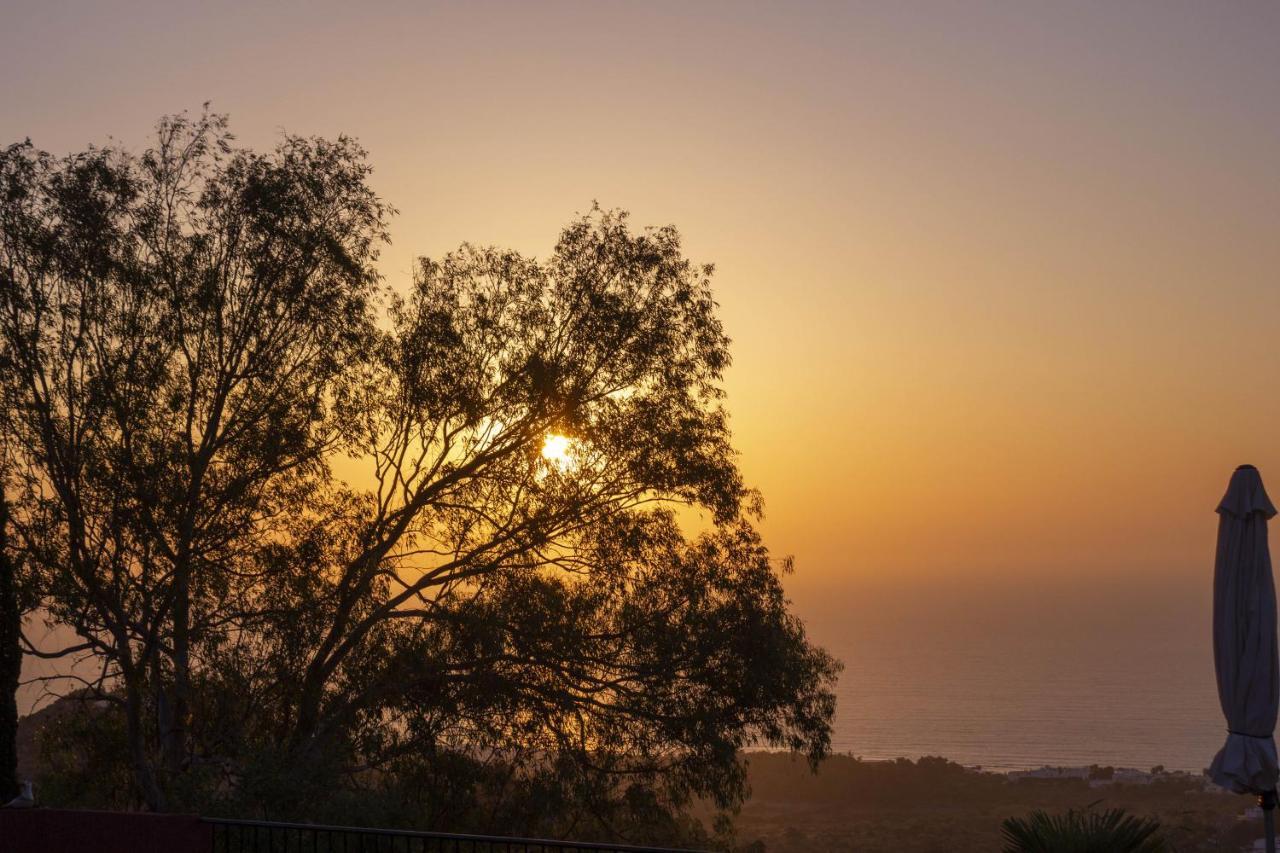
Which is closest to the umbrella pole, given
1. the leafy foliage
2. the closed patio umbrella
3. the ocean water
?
the closed patio umbrella

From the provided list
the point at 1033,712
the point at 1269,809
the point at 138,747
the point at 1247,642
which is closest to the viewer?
the point at 1269,809

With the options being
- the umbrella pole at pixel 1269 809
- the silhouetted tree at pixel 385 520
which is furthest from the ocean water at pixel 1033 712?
the umbrella pole at pixel 1269 809

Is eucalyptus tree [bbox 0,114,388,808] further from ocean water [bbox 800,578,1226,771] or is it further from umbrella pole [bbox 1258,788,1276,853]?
ocean water [bbox 800,578,1226,771]

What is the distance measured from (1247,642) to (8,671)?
1450cm

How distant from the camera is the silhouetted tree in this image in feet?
56.5

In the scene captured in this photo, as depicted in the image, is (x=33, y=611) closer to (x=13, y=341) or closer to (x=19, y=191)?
(x=13, y=341)

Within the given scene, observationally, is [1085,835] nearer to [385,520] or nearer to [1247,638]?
[1247,638]

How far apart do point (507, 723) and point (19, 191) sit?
1110 centimetres

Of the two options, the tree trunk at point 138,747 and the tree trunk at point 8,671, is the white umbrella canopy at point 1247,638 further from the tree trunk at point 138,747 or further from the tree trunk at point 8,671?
the tree trunk at point 138,747

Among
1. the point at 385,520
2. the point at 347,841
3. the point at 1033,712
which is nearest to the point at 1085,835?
the point at 347,841

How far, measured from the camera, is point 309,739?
1766 centimetres

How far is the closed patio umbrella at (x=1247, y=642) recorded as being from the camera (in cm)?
919

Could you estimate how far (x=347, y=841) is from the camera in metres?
10.5

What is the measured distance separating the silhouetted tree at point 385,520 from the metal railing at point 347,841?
2800mm
